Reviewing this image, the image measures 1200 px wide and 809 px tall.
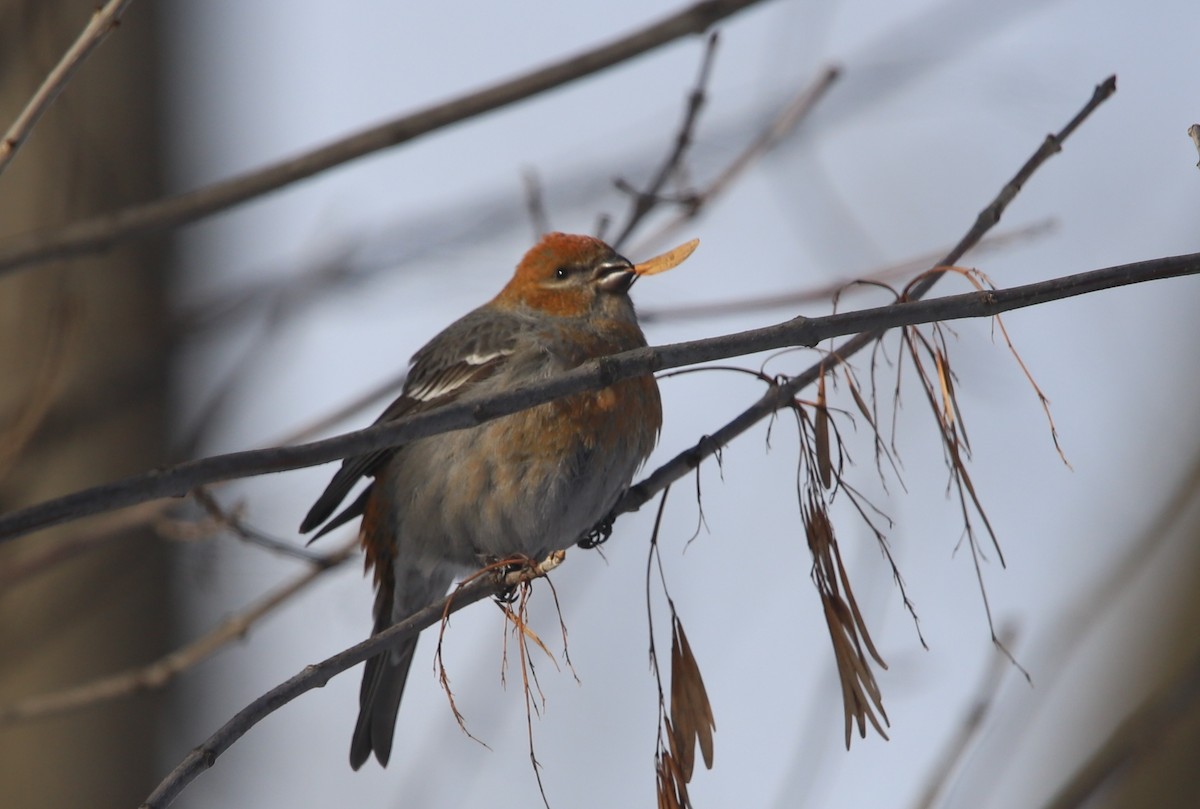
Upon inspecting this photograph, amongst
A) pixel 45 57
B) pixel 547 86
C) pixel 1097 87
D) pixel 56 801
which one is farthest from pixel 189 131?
pixel 1097 87

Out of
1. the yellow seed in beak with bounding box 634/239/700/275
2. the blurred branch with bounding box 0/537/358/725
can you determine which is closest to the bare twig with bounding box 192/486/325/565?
the blurred branch with bounding box 0/537/358/725

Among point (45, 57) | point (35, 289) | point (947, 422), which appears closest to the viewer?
point (947, 422)

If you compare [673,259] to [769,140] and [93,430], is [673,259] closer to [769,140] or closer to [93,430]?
[769,140]

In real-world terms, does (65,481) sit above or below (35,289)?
below

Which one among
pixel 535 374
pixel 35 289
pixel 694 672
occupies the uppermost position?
pixel 35 289

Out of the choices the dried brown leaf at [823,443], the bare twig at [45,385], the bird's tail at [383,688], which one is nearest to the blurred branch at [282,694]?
the dried brown leaf at [823,443]

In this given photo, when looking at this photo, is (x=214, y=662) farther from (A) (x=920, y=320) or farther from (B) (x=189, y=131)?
(A) (x=920, y=320)

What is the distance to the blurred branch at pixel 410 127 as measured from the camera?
2922mm

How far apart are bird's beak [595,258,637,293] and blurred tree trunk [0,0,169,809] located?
178 centimetres

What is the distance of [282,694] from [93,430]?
374cm

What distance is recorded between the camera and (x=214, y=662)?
7.16m

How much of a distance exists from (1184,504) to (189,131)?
5427 millimetres

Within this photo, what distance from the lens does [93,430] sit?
17.7ft

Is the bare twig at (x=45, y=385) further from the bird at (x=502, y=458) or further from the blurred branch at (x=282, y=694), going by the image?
the blurred branch at (x=282, y=694)
